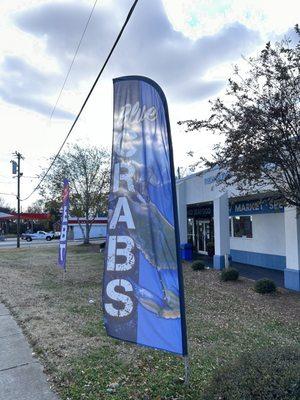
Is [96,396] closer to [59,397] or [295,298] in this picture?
[59,397]

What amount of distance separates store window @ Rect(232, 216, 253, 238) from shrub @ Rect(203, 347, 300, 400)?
16.7 metres

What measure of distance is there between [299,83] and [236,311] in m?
5.60

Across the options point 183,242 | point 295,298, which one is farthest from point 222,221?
point 295,298

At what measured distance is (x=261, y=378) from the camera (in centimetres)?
325

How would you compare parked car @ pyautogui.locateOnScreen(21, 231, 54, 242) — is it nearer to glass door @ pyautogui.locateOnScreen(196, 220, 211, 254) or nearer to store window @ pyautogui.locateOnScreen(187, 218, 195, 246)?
store window @ pyautogui.locateOnScreen(187, 218, 195, 246)

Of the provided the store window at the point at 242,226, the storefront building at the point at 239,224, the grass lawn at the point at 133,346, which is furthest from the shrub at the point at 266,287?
the store window at the point at 242,226

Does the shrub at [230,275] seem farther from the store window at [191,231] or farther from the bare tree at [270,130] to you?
the store window at [191,231]

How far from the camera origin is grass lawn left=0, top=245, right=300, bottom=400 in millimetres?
4857

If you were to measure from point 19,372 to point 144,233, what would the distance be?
8.72ft

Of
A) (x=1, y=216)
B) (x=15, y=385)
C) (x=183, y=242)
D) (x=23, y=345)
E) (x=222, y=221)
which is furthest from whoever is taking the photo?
(x=1, y=216)

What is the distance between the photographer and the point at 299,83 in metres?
9.67

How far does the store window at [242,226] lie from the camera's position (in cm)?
2016

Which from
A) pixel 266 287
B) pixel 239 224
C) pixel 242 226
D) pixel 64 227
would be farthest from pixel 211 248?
pixel 266 287

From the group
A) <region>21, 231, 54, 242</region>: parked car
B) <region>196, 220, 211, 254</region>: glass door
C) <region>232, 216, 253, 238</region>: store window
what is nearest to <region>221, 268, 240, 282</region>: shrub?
<region>232, 216, 253, 238</region>: store window
